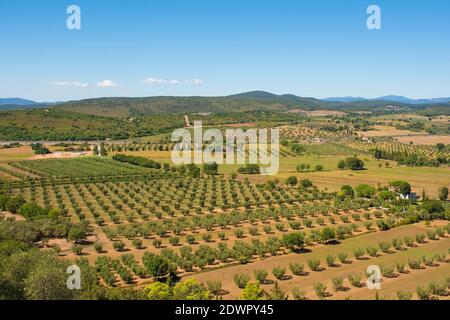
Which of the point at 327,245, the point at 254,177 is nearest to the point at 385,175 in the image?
the point at 254,177

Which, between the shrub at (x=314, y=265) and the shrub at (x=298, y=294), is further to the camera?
the shrub at (x=314, y=265)

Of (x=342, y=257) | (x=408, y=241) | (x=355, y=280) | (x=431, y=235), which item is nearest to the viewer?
(x=355, y=280)

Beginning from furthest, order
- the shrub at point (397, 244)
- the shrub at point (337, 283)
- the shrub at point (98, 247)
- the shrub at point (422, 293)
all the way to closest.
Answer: the shrub at point (397, 244)
the shrub at point (98, 247)
the shrub at point (337, 283)
the shrub at point (422, 293)

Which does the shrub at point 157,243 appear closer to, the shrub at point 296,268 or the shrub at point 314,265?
the shrub at point 296,268

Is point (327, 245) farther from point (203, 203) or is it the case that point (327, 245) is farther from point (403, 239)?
point (203, 203)

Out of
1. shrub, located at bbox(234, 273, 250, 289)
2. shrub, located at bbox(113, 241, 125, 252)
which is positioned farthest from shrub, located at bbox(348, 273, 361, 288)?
shrub, located at bbox(113, 241, 125, 252)

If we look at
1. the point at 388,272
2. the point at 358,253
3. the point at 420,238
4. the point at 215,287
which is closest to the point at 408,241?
the point at 420,238

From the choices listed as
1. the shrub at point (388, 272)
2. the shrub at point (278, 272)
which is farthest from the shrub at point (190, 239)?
the shrub at point (388, 272)

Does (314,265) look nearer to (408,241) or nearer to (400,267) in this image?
(400,267)

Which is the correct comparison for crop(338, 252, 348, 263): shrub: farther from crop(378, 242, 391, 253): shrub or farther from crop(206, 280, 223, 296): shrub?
crop(206, 280, 223, 296): shrub
